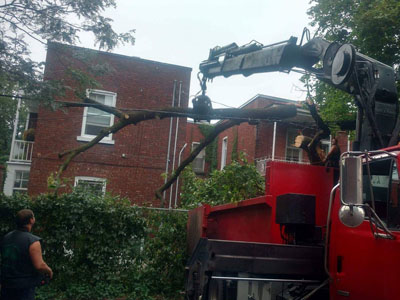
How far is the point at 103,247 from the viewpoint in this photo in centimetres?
794

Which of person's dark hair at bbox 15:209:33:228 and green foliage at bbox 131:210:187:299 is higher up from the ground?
person's dark hair at bbox 15:209:33:228

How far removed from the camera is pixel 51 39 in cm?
783

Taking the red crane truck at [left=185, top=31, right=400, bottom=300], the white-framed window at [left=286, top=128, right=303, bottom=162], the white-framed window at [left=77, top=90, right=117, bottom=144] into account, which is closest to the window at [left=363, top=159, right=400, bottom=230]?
the red crane truck at [left=185, top=31, right=400, bottom=300]

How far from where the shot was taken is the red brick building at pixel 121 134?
14.4m

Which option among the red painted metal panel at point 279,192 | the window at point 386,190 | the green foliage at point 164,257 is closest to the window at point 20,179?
the green foliage at point 164,257

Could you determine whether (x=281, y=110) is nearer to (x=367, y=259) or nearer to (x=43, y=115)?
(x=367, y=259)

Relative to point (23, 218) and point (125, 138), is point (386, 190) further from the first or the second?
point (125, 138)

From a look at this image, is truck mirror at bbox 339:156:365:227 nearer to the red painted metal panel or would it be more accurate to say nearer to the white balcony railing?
the red painted metal panel

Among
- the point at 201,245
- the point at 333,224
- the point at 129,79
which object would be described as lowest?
the point at 201,245

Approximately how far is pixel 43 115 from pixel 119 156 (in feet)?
9.94

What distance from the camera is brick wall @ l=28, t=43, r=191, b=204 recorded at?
14438 millimetres

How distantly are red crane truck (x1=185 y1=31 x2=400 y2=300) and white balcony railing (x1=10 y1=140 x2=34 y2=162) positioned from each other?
13.4 m

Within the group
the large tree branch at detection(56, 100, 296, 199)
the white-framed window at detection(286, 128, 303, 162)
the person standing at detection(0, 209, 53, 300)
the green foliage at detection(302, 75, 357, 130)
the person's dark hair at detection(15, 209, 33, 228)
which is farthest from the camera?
the white-framed window at detection(286, 128, 303, 162)

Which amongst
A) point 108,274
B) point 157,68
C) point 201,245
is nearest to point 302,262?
point 201,245
